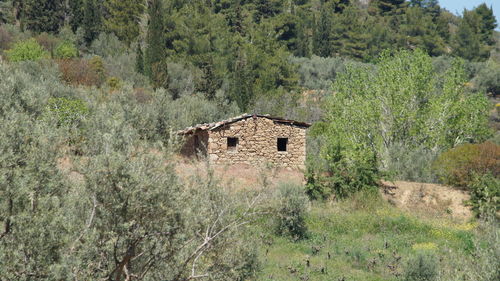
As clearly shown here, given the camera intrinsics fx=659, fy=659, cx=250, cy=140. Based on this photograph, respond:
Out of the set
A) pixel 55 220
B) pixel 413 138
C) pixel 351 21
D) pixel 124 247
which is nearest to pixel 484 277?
pixel 124 247

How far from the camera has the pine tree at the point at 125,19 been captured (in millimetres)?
68125

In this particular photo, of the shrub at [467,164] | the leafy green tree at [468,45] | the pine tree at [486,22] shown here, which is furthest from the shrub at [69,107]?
the pine tree at [486,22]

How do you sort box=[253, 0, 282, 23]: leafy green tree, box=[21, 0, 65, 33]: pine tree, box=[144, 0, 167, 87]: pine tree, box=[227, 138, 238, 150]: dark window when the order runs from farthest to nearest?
box=[253, 0, 282, 23]: leafy green tree → box=[21, 0, 65, 33]: pine tree → box=[144, 0, 167, 87]: pine tree → box=[227, 138, 238, 150]: dark window

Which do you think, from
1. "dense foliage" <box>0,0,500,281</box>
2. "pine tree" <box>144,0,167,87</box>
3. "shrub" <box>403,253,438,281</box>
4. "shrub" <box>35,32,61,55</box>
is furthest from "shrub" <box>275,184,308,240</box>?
"shrub" <box>35,32,61,55</box>

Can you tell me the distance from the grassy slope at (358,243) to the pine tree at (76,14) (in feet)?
159

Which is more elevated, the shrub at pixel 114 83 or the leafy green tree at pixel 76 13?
the leafy green tree at pixel 76 13

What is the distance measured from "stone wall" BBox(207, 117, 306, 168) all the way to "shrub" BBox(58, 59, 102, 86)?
19.1 m

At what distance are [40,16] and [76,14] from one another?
138 inches

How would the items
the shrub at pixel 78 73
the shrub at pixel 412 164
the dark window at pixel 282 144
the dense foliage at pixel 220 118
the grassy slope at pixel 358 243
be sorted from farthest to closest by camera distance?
the shrub at pixel 78 73 < the dark window at pixel 282 144 < the shrub at pixel 412 164 < the grassy slope at pixel 358 243 < the dense foliage at pixel 220 118

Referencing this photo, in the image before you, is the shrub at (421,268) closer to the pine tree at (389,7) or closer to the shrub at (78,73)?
the shrub at (78,73)

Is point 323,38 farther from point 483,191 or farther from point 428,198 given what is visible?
point 483,191

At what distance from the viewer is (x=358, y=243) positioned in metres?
19.4

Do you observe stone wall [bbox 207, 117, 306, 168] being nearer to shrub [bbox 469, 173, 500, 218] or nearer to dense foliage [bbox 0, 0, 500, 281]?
dense foliage [bbox 0, 0, 500, 281]

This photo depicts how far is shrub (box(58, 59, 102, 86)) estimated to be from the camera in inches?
1903
